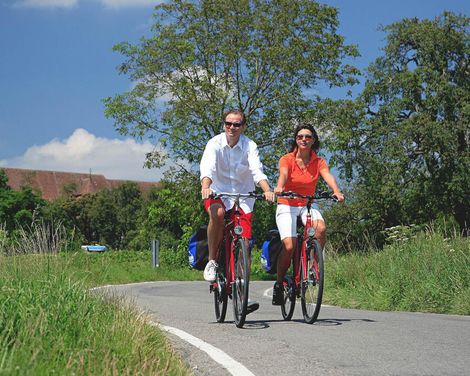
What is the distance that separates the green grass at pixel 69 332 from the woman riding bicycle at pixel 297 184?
1.77m

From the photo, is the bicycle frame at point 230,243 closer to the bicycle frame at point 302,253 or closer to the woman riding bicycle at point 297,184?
the woman riding bicycle at point 297,184

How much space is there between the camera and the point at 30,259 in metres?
7.42

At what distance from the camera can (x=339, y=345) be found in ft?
19.6

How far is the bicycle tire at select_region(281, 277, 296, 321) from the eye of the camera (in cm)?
766

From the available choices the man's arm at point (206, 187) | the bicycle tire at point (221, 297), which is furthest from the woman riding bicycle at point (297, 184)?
the man's arm at point (206, 187)

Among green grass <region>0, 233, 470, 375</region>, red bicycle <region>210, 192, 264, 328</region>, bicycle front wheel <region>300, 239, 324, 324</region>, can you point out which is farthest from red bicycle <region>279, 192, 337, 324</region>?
green grass <region>0, 233, 470, 375</region>

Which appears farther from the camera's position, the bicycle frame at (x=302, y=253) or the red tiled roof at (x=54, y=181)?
the red tiled roof at (x=54, y=181)

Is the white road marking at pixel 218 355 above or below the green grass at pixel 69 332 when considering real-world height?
below

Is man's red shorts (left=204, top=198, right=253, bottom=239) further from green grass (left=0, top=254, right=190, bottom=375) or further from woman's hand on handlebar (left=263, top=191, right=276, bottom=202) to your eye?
green grass (left=0, top=254, right=190, bottom=375)

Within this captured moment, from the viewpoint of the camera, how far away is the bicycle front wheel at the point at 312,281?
7.20 metres

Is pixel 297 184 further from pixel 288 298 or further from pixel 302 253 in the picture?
pixel 288 298

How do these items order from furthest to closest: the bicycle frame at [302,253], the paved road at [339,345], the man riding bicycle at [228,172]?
the bicycle frame at [302,253] → the man riding bicycle at [228,172] → the paved road at [339,345]

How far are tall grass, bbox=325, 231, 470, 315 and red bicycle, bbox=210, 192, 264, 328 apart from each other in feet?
12.0

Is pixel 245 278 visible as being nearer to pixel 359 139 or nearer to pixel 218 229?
pixel 218 229
